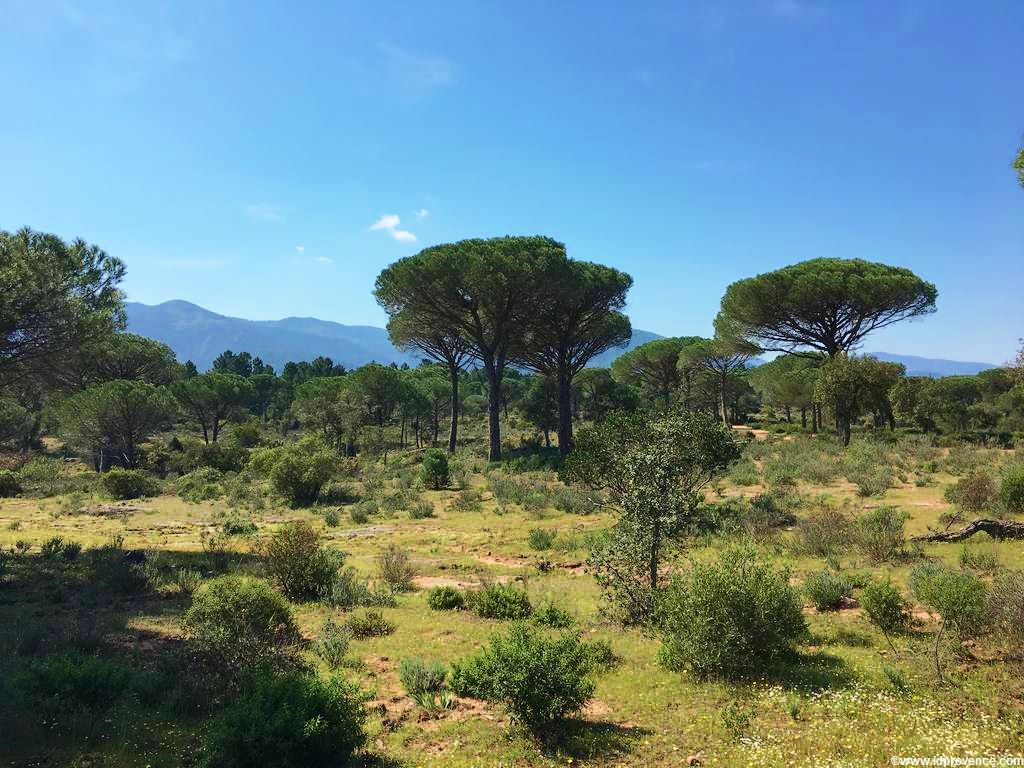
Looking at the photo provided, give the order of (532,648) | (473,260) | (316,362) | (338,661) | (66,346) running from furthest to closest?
1. (316,362)
2. (473,260)
3. (66,346)
4. (338,661)
5. (532,648)

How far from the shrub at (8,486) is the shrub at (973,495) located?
42.7 m

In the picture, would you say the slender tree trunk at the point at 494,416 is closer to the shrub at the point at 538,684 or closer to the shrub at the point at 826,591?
the shrub at the point at 826,591

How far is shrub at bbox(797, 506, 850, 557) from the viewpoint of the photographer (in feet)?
43.3

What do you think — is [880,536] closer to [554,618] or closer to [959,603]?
[959,603]

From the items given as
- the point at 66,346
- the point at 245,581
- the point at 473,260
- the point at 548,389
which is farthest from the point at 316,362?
the point at 245,581

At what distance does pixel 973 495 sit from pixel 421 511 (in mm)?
18524

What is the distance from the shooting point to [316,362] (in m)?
121

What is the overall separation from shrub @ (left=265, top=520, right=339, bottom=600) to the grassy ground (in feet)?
2.53

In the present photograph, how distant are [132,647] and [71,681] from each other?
→ 2594mm

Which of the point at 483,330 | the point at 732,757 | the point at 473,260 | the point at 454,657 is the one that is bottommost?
the point at 454,657

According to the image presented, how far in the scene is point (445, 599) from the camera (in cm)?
1177

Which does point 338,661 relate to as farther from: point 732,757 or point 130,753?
point 732,757

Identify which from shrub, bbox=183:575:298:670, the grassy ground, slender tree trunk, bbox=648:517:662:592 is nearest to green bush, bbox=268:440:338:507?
the grassy ground

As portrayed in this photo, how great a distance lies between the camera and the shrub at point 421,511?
23.0m
